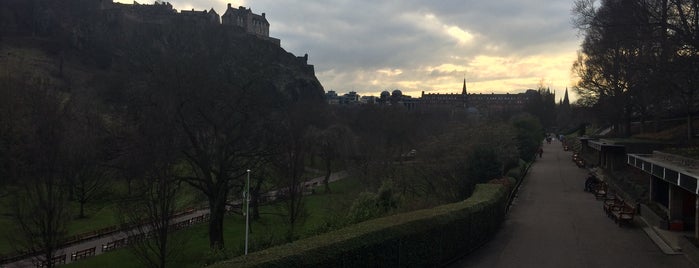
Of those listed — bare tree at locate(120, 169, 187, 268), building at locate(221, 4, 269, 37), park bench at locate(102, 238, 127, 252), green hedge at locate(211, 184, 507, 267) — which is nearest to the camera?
green hedge at locate(211, 184, 507, 267)

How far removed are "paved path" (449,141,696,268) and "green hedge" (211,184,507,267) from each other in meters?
0.74

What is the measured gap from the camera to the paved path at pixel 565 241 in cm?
1438

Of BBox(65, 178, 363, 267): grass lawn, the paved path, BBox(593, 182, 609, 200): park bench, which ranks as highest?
BBox(593, 182, 609, 200): park bench

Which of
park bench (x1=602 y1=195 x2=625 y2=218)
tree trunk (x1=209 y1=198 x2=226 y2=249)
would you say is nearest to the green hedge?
park bench (x1=602 y1=195 x2=625 y2=218)

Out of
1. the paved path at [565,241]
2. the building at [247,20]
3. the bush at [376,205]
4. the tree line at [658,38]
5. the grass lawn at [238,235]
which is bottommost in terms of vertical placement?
the grass lawn at [238,235]

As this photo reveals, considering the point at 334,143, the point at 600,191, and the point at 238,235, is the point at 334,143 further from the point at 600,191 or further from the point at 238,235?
the point at 600,191

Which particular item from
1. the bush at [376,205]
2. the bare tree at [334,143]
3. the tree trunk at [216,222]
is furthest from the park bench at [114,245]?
the bare tree at [334,143]

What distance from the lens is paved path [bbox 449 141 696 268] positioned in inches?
566

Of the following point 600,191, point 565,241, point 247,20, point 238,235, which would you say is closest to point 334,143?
point 238,235

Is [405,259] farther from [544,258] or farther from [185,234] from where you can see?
[185,234]

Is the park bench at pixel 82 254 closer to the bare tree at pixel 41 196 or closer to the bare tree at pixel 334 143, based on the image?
the bare tree at pixel 41 196

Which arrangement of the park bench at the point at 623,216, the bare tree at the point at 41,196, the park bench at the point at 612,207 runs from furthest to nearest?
1. the park bench at the point at 612,207
2. the bare tree at the point at 41,196
3. the park bench at the point at 623,216

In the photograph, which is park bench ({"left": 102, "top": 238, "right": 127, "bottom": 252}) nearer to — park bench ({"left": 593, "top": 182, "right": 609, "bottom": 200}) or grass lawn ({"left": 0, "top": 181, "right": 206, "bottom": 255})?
grass lawn ({"left": 0, "top": 181, "right": 206, "bottom": 255})

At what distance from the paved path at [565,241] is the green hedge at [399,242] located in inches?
29.3
